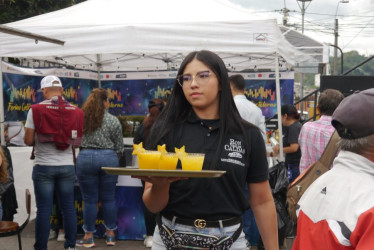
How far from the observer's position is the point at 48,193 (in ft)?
17.2

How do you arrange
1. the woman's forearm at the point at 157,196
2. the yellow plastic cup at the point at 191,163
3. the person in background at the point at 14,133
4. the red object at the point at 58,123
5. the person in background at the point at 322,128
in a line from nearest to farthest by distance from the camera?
the yellow plastic cup at the point at 191,163, the woman's forearm at the point at 157,196, the person in background at the point at 322,128, the red object at the point at 58,123, the person in background at the point at 14,133

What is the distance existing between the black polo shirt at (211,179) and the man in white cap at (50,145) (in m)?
3.02

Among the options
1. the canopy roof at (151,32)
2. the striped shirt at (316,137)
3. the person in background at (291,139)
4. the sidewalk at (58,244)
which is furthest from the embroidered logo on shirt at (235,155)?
the person in background at (291,139)

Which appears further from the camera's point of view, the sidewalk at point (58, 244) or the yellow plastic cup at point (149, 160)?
the sidewalk at point (58, 244)

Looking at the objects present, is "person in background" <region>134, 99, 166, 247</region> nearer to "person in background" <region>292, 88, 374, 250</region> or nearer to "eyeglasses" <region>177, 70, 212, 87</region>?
"eyeglasses" <region>177, 70, 212, 87</region>

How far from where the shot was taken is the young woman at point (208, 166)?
2.33 metres

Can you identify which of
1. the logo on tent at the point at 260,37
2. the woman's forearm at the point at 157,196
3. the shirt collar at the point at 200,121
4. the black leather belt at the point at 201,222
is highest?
the logo on tent at the point at 260,37

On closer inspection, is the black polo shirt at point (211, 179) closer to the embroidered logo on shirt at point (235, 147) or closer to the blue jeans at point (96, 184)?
the embroidered logo on shirt at point (235, 147)

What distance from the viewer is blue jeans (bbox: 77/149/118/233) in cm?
586

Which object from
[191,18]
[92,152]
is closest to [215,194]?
[92,152]

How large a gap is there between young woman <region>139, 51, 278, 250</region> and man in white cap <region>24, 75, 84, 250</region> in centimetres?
290

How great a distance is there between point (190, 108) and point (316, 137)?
277 cm

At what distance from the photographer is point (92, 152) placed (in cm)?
586

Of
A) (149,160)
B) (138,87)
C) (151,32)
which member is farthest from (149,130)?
(138,87)
